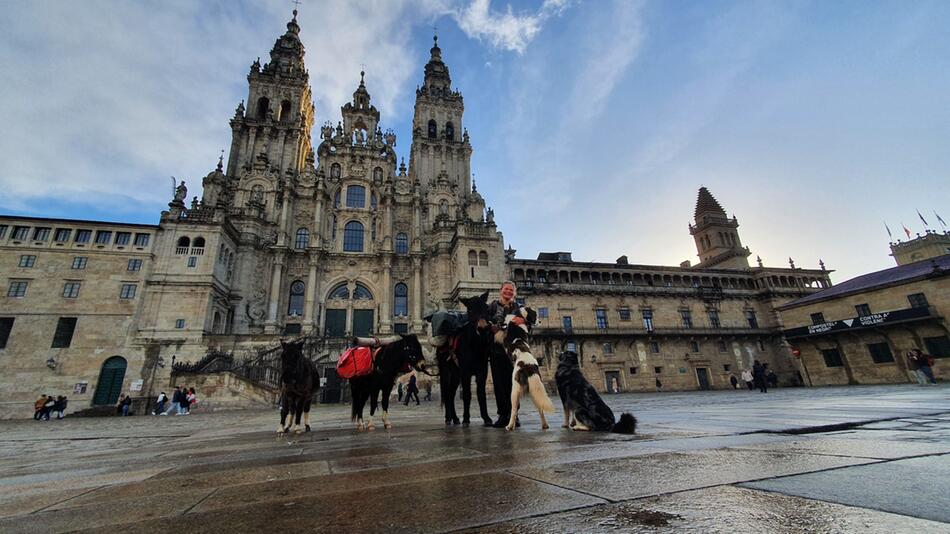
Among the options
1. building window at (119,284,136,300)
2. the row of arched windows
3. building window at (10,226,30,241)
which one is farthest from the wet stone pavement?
the row of arched windows

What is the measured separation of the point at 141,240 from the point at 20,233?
281 inches

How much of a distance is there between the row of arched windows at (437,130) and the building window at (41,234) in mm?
30194

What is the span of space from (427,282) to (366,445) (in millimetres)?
28952

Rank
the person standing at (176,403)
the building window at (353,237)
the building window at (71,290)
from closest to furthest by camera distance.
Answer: the person standing at (176,403), the building window at (71,290), the building window at (353,237)

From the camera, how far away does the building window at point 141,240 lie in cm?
2595

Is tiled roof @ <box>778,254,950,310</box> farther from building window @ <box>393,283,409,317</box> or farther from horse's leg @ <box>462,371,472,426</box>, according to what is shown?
horse's leg @ <box>462,371,472,426</box>

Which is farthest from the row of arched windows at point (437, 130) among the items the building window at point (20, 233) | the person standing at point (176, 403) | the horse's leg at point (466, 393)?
the horse's leg at point (466, 393)

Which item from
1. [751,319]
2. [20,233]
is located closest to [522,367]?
[20,233]

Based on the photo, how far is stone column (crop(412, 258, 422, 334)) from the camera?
31.0m

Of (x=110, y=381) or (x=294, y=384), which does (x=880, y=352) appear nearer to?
(x=294, y=384)

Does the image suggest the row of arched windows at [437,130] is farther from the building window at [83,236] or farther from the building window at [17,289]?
the building window at [17,289]

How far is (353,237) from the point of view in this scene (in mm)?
34250

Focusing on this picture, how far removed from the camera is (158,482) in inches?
108

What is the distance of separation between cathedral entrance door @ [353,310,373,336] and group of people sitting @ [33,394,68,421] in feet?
53.4
